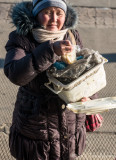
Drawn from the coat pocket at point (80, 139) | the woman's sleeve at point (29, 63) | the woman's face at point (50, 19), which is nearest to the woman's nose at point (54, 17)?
the woman's face at point (50, 19)

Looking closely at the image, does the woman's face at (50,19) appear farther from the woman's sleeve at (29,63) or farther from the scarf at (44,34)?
the woman's sleeve at (29,63)

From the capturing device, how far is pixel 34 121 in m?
1.97

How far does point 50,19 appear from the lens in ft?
6.08

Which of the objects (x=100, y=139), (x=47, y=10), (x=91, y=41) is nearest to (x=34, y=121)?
(x=47, y=10)

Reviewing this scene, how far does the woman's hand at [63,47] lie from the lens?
4.93 ft

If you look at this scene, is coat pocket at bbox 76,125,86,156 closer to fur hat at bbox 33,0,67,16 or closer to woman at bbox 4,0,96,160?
woman at bbox 4,0,96,160

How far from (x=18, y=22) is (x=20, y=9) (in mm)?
105

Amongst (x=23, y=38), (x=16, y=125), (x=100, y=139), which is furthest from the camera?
(x=100, y=139)

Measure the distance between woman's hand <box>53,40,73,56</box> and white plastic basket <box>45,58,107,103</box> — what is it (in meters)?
0.22

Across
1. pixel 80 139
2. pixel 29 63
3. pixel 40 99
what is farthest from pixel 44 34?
pixel 80 139

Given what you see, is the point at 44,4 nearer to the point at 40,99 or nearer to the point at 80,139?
the point at 40,99

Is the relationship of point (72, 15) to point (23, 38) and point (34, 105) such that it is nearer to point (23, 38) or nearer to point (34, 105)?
point (23, 38)

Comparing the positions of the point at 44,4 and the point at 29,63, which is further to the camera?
the point at 44,4

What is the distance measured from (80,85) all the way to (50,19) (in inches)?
19.4
